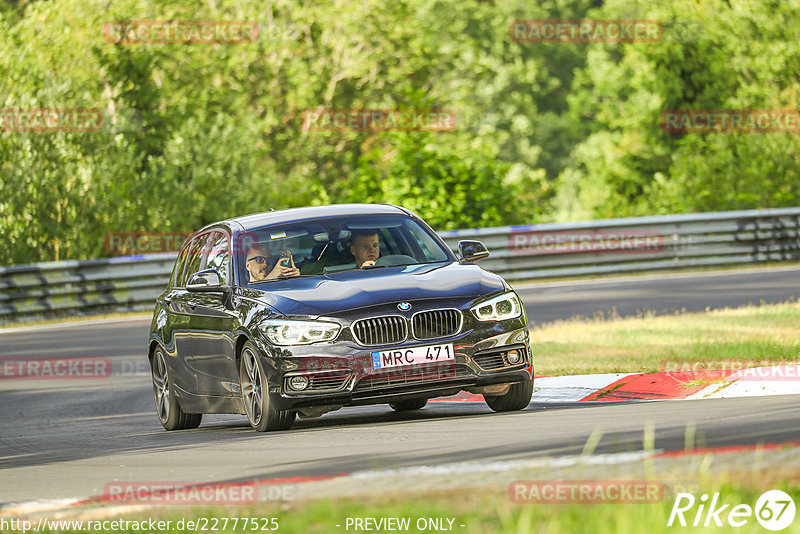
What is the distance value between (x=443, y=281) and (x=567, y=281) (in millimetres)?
16049

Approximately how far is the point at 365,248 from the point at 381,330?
1.36 m

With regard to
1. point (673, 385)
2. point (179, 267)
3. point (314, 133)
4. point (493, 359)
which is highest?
point (179, 267)

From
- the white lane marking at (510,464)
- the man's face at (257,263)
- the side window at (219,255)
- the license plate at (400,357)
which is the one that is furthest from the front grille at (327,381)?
the white lane marking at (510,464)

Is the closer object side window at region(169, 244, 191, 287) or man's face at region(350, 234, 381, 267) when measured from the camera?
man's face at region(350, 234, 381, 267)

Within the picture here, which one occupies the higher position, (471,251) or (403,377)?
(471,251)

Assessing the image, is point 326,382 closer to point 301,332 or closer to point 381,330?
point 301,332

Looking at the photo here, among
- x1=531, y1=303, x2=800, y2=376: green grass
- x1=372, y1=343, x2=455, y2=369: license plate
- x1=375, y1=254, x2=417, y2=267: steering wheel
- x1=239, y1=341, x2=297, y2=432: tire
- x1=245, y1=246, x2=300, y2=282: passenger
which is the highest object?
x1=245, y1=246, x2=300, y2=282: passenger

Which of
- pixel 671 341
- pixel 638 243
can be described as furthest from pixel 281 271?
pixel 638 243

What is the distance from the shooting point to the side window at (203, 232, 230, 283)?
11.0m

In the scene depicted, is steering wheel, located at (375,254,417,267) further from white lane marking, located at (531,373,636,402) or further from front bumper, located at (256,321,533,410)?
white lane marking, located at (531,373,636,402)

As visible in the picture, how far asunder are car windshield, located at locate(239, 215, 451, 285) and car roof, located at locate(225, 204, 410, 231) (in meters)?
0.10

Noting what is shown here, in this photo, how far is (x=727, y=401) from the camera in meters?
9.85

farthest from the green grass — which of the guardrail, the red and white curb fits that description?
the guardrail

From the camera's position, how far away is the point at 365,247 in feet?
35.4
